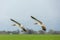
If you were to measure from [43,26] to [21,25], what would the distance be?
60.9 inches

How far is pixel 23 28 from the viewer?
12.0 metres

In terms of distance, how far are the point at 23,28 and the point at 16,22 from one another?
0.82 m

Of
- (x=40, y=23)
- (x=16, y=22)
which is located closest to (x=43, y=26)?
(x=40, y=23)

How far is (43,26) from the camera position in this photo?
10625 millimetres

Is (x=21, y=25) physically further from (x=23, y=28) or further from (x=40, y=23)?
(x=40, y=23)

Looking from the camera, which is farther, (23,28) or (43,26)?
(23,28)

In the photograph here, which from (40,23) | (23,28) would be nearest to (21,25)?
(23,28)

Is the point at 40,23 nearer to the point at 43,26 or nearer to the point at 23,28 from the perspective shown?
the point at 43,26

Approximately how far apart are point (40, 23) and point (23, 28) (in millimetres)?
1473

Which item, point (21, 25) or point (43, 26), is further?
point (21, 25)

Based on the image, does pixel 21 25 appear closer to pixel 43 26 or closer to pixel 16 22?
pixel 16 22

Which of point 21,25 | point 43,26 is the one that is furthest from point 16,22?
point 43,26

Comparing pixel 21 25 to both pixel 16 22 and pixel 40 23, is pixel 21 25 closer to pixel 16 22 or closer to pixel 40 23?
pixel 16 22

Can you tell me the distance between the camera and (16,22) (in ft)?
37.0
